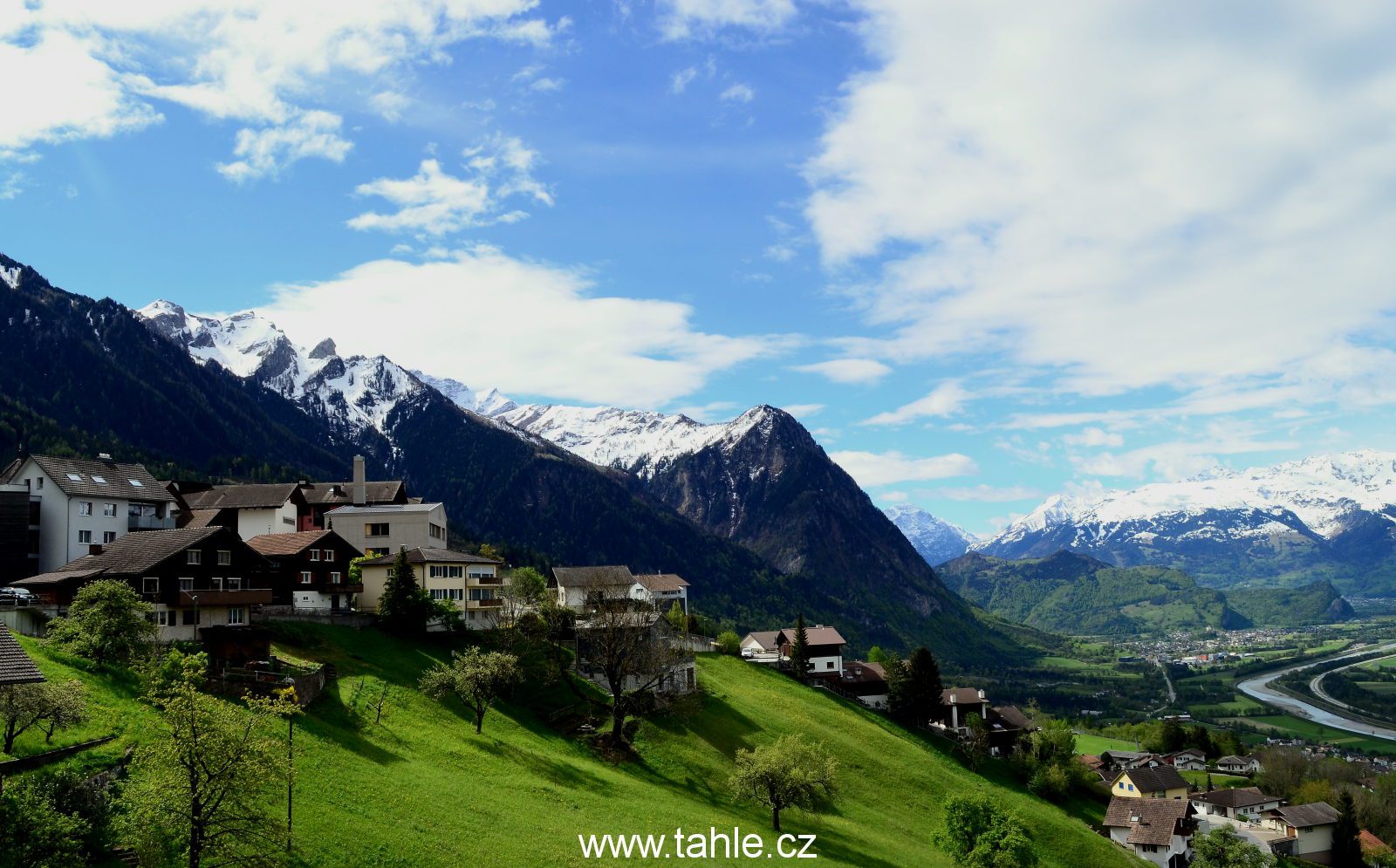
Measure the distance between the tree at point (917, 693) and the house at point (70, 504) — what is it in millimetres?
88932

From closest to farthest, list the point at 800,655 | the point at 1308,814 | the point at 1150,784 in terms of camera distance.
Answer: the point at 800,655 → the point at 1150,784 → the point at 1308,814

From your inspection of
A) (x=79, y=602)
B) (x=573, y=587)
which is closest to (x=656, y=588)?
(x=573, y=587)

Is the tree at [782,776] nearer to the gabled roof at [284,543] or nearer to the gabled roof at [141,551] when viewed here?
the gabled roof at [141,551]

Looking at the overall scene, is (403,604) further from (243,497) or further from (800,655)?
(800,655)

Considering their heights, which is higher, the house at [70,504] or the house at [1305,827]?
the house at [70,504]

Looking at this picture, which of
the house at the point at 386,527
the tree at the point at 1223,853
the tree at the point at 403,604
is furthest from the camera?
the house at the point at 386,527

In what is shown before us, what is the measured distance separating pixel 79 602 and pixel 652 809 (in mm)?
35555

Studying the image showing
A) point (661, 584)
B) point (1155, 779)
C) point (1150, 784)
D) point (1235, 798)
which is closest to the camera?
point (1150, 784)

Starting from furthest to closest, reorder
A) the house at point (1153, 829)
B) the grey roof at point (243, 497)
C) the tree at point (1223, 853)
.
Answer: the house at point (1153, 829) < the grey roof at point (243, 497) < the tree at point (1223, 853)

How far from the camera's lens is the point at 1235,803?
139500 mm

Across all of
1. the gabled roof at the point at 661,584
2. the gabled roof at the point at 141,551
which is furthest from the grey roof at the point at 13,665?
the gabled roof at the point at 661,584

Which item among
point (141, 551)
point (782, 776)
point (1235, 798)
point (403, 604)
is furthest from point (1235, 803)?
point (141, 551)

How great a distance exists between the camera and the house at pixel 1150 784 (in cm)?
13038

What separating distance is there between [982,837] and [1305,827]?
9724cm
